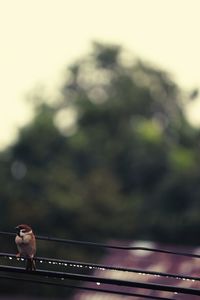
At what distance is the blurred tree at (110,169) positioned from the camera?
66188 millimetres

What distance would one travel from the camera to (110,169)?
7775 centimetres

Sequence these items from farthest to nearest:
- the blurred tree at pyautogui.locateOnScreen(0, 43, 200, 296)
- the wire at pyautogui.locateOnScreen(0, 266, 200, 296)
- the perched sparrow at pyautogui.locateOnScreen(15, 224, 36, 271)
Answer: the blurred tree at pyautogui.locateOnScreen(0, 43, 200, 296) → the perched sparrow at pyautogui.locateOnScreen(15, 224, 36, 271) → the wire at pyautogui.locateOnScreen(0, 266, 200, 296)

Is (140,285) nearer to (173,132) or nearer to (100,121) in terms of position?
(100,121)

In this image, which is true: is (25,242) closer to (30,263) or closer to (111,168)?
(30,263)

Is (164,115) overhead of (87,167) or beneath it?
overhead

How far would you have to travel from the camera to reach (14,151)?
73.1 metres

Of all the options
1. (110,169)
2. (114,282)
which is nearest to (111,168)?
(110,169)

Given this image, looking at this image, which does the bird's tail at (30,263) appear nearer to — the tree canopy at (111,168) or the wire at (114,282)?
the wire at (114,282)

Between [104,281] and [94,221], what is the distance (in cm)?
5519

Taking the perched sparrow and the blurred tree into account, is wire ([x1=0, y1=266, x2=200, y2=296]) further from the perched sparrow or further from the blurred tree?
the blurred tree

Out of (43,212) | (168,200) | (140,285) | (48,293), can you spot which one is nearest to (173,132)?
(168,200)

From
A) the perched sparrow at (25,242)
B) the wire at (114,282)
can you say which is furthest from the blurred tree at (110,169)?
the wire at (114,282)

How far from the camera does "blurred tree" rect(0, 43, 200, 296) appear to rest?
66.2m

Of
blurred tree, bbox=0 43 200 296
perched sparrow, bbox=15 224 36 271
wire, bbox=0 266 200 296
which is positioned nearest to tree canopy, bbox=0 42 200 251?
blurred tree, bbox=0 43 200 296
